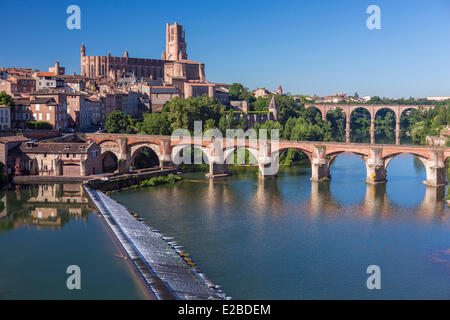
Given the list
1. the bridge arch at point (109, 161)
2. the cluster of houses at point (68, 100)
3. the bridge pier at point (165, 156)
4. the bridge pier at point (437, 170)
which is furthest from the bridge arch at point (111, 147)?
the bridge pier at point (437, 170)

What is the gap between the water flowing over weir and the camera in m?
16.4

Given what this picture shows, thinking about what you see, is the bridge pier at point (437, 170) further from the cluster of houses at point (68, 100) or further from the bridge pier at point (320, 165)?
the cluster of houses at point (68, 100)

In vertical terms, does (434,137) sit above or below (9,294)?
above

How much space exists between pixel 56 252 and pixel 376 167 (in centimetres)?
2337

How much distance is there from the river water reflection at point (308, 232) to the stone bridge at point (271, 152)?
1317mm

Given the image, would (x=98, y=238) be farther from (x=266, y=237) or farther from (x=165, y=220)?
(x=266, y=237)

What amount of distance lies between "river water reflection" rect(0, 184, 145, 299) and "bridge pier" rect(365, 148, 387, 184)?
62.3 feet

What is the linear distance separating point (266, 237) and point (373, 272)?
578 centimetres

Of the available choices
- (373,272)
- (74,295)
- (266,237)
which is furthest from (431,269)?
(74,295)

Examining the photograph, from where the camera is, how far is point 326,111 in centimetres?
8744

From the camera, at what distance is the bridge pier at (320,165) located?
Answer: 37906 mm

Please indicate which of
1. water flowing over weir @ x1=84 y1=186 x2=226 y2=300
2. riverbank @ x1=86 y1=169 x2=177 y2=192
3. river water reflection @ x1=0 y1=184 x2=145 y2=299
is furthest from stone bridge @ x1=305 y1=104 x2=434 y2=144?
water flowing over weir @ x1=84 y1=186 x2=226 y2=300

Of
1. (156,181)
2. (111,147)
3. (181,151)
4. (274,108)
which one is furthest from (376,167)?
(274,108)

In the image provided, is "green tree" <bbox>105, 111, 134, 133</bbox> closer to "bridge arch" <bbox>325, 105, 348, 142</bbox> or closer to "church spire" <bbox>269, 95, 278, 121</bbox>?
"church spire" <bbox>269, 95, 278, 121</bbox>
